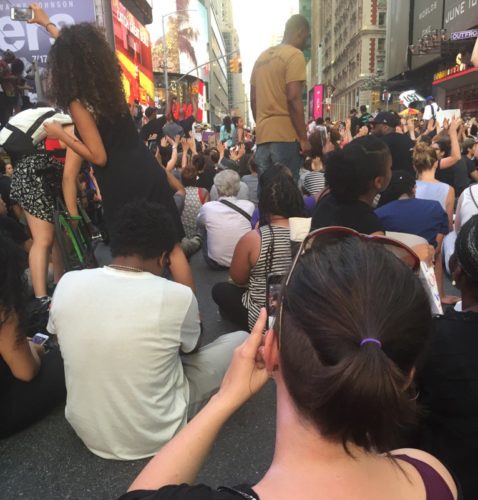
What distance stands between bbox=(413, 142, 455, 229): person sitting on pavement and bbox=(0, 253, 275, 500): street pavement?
292cm

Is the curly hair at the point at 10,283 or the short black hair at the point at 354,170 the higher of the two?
the short black hair at the point at 354,170

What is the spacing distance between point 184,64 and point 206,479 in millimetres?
52255

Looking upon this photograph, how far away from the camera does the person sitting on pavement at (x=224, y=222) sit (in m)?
5.07

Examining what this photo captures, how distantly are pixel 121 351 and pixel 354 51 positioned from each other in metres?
69.1

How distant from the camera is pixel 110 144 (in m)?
2.97

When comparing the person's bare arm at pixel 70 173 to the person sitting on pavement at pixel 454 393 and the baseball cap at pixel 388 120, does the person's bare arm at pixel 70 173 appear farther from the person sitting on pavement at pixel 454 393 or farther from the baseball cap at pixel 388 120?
the baseball cap at pixel 388 120

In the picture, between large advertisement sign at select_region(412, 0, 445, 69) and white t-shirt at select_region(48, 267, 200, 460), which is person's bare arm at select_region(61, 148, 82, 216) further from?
large advertisement sign at select_region(412, 0, 445, 69)

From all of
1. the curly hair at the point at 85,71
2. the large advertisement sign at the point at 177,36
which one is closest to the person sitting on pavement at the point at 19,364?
the curly hair at the point at 85,71

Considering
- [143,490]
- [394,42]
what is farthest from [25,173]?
[394,42]

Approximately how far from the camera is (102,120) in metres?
2.89

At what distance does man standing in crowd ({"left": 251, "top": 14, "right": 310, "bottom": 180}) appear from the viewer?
4164 mm

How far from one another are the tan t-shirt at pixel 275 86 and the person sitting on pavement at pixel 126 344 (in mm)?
2389

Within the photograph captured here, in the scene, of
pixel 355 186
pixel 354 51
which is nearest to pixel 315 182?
pixel 355 186

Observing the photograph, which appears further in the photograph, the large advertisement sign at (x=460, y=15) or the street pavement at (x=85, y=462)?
the large advertisement sign at (x=460, y=15)
